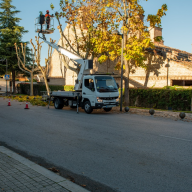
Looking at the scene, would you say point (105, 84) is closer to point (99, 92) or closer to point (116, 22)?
point (99, 92)

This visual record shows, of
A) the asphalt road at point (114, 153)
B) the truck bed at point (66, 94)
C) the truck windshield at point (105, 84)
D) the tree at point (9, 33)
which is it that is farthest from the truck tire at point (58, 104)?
the tree at point (9, 33)

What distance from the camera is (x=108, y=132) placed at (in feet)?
32.4

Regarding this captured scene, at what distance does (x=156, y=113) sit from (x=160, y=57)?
412 inches

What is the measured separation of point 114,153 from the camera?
6781 millimetres

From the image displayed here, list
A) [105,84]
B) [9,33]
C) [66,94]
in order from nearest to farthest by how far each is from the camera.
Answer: [105,84] < [66,94] < [9,33]

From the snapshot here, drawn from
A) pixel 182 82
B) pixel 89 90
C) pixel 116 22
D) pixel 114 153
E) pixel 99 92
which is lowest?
pixel 114 153

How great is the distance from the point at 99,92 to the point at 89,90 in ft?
2.76

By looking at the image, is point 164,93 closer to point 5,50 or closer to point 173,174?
point 173,174

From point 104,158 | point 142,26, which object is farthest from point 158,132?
point 142,26

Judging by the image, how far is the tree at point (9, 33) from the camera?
136 ft

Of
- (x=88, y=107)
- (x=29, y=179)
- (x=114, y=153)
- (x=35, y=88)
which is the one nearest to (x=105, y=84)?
(x=88, y=107)

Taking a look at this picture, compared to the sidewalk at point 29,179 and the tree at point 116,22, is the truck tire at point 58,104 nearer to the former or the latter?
the tree at point 116,22

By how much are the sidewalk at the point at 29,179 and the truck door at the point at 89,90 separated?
414 inches

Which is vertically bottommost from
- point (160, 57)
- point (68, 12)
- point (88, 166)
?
point (88, 166)
